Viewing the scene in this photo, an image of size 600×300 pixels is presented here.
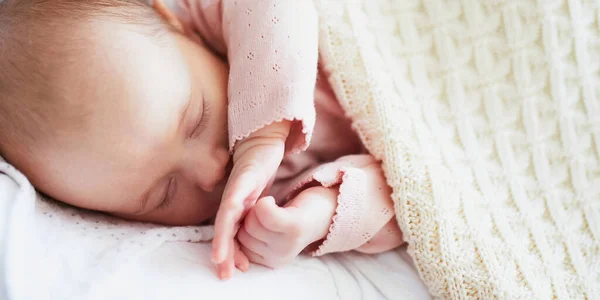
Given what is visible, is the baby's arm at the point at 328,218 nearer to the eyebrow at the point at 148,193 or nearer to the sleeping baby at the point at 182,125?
the sleeping baby at the point at 182,125

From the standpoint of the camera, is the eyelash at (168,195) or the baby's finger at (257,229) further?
the eyelash at (168,195)

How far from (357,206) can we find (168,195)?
34 cm

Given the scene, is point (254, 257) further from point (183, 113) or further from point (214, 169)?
point (183, 113)

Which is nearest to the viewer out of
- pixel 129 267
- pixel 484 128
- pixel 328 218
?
pixel 129 267

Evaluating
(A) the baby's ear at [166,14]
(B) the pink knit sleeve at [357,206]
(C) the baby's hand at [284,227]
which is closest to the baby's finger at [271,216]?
(C) the baby's hand at [284,227]

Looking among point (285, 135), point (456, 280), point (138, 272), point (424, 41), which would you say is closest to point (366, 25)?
point (424, 41)

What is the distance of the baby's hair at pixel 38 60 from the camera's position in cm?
77

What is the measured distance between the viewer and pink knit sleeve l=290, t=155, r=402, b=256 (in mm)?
878

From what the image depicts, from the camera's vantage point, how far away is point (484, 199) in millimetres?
919

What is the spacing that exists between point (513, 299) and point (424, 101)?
15.3 inches

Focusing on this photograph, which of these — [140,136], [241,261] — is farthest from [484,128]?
[140,136]

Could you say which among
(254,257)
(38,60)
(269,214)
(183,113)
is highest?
(38,60)

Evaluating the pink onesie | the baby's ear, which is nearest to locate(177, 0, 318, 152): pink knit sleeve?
the pink onesie

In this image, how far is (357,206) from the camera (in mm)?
881
